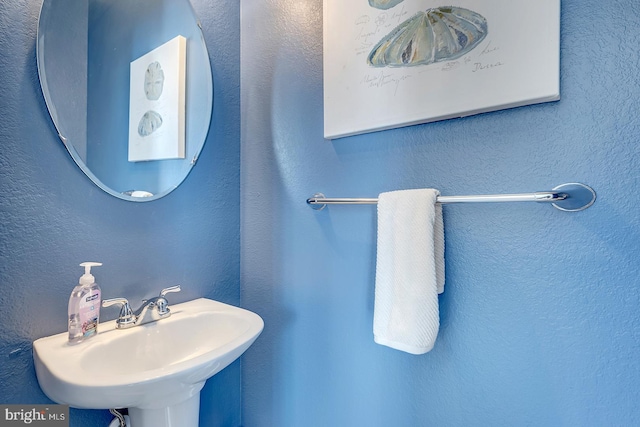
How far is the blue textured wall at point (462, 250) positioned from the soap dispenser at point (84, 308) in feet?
1.73

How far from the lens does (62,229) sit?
2.60 ft

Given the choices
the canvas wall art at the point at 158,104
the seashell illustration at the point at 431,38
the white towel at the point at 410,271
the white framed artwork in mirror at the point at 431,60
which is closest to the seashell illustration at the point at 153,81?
the canvas wall art at the point at 158,104

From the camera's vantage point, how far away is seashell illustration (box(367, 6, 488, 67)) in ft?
2.34

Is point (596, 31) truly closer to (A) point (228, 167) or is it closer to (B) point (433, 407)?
A: (B) point (433, 407)

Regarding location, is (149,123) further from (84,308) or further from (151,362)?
(151,362)

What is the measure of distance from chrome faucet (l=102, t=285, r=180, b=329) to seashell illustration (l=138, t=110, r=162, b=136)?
0.50 m

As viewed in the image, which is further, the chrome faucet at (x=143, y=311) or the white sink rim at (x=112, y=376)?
the chrome faucet at (x=143, y=311)

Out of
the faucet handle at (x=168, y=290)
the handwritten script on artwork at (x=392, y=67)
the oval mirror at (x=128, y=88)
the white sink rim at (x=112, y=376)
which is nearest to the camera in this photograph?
the white sink rim at (x=112, y=376)

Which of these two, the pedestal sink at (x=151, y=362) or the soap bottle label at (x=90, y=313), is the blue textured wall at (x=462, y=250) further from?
the soap bottle label at (x=90, y=313)

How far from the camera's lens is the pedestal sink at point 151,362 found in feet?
1.97

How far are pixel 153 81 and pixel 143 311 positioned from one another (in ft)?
2.36

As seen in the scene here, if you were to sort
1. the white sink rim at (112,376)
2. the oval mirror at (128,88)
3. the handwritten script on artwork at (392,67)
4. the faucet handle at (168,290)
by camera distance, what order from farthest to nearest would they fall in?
the faucet handle at (168,290), the oval mirror at (128,88), the handwritten script on artwork at (392,67), the white sink rim at (112,376)

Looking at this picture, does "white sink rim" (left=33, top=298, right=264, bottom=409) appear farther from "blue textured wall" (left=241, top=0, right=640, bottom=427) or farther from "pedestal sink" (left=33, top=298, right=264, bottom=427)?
"blue textured wall" (left=241, top=0, right=640, bottom=427)

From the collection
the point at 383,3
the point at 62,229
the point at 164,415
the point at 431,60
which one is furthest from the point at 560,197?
the point at 62,229
